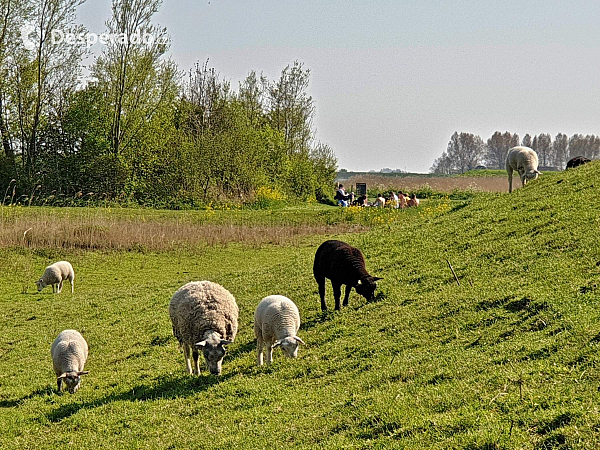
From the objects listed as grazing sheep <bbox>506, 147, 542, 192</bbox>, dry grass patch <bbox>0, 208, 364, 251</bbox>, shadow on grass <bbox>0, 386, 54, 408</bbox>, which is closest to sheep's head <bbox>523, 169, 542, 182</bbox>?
grazing sheep <bbox>506, 147, 542, 192</bbox>

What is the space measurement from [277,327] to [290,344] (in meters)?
0.46

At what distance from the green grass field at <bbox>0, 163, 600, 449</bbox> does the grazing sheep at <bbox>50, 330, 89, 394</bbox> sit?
315 mm

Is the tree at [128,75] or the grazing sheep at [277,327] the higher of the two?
the tree at [128,75]

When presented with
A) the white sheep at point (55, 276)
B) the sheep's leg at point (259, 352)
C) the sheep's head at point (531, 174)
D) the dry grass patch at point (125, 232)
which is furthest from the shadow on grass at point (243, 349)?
the dry grass patch at point (125, 232)

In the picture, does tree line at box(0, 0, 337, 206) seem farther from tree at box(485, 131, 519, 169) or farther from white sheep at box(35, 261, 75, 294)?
tree at box(485, 131, 519, 169)

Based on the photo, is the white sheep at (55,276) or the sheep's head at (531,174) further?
the sheep's head at (531,174)

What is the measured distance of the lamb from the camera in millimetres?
10109

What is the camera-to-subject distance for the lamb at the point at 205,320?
10.1 meters

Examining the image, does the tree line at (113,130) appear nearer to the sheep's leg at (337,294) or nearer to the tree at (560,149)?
the sheep's leg at (337,294)

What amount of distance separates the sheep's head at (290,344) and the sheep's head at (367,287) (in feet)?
10.4

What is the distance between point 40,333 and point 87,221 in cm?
1304

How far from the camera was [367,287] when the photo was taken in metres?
13.2

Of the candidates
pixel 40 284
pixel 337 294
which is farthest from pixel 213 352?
pixel 40 284

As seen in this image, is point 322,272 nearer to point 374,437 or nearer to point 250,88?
point 374,437
